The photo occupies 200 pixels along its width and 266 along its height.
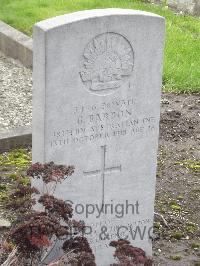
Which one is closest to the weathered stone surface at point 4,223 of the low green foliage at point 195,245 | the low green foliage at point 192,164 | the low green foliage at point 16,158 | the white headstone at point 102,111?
the white headstone at point 102,111

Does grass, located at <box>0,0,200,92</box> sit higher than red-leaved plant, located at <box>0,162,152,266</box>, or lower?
lower

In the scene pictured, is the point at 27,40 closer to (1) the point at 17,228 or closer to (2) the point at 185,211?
(2) the point at 185,211

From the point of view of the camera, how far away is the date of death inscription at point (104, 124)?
4992 millimetres

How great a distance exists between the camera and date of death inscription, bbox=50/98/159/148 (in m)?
4.99

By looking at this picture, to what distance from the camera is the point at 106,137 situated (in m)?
5.20

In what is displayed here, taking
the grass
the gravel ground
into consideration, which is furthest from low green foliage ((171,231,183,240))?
the grass

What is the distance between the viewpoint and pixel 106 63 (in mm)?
5004

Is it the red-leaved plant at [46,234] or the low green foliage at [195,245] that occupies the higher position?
the red-leaved plant at [46,234]

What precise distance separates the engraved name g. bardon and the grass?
12.8 feet

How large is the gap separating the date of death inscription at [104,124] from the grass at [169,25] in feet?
12.1

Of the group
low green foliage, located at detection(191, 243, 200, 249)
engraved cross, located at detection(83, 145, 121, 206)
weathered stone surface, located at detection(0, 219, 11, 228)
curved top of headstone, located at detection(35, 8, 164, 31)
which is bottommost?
low green foliage, located at detection(191, 243, 200, 249)

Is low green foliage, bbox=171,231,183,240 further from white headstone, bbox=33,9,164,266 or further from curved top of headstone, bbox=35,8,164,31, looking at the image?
curved top of headstone, bbox=35,8,164,31

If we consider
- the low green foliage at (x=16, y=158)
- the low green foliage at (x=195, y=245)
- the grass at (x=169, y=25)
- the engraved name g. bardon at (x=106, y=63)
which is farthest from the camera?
the grass at (x=169, y=25)

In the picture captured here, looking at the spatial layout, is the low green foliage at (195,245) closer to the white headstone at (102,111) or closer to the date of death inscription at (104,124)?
the white headstone at (102,111)
